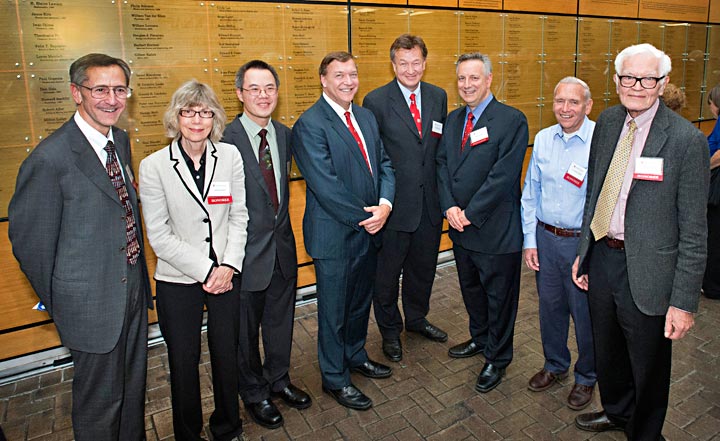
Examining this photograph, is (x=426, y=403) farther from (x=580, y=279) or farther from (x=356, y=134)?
(x=356, y=134)

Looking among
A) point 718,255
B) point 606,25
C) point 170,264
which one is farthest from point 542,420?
point 606,25

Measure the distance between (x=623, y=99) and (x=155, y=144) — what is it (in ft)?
10.4

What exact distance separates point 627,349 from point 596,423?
0.53 meters

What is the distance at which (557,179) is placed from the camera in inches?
120

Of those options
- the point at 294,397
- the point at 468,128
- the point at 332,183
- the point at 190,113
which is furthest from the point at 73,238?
the point at 468,128

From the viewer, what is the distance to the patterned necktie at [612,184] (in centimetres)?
243

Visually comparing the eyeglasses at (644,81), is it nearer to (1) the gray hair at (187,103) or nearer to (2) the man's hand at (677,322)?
(2) the man's hand at (677,322)

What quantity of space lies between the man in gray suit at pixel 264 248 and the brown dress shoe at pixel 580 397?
161cm

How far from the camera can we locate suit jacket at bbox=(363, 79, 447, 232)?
11.9 feet

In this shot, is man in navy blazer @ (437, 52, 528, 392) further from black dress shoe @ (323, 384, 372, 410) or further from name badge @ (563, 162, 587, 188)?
black dress shoe @ (323, 384, 372, 410)

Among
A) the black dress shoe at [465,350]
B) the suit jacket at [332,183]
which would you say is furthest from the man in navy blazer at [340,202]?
the black dress shoe at [465,350]

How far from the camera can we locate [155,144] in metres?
3.95

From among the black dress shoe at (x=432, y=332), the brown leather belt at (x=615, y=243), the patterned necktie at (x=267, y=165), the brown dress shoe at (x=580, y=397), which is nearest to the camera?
the brown leather belt at (x=615, y=243)

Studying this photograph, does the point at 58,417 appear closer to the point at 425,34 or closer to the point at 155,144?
the point at 155,144
